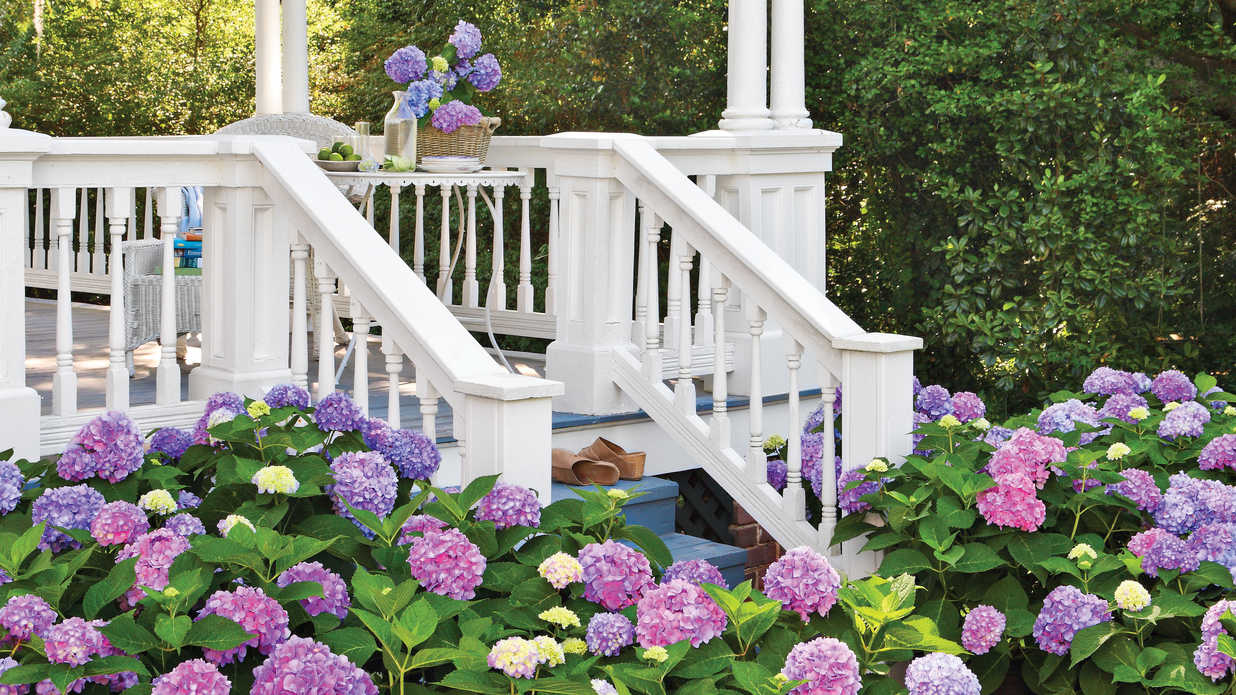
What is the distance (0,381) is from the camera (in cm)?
368

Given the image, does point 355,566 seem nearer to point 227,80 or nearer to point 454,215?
point 454,215

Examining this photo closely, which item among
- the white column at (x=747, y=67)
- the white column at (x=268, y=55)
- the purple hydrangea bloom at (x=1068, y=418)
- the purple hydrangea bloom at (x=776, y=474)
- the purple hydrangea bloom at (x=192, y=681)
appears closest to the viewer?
the purple hydrangea bloom at (x=192, y=681)

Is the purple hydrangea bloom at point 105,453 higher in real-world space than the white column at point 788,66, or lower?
lower

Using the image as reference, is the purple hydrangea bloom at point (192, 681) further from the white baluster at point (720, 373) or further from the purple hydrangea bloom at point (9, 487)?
the white baluster at point (720, 373)

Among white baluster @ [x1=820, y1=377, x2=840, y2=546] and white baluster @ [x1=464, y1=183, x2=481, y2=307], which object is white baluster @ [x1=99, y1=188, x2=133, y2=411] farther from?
white baluster @ [x1=464, y1=183, x2=481, y2=307]

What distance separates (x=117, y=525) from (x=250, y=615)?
1.43 feet

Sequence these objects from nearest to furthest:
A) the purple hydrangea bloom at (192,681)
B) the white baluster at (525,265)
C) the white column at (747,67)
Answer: the purple hydrangea bloom at (192,681) → the white column at (747,67) → the white baluster at (525,265)

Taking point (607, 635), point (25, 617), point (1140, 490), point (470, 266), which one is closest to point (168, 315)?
point (25, 617)

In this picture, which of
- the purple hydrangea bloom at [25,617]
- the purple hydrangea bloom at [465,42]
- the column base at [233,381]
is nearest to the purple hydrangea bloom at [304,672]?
the purple hydrangea bloom at [25,617]

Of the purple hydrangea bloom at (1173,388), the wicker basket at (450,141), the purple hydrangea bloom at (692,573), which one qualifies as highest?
the wicker basket at (450,141)

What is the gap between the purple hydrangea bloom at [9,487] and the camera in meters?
2.89

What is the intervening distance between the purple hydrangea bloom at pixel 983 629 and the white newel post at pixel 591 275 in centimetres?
182

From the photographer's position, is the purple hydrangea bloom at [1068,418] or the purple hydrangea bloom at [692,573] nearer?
the purple hydrangea bloom at [692,573]

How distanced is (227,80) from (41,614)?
12.9 m
